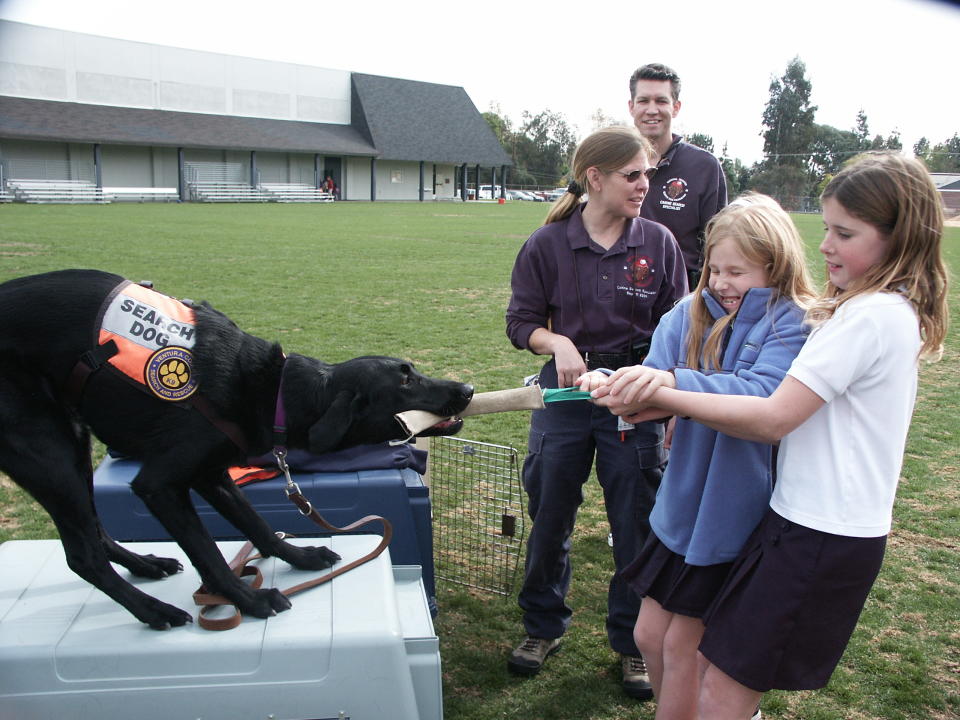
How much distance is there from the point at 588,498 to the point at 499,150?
62.2m

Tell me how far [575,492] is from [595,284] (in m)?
0.90

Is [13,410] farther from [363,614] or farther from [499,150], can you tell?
[499,150]

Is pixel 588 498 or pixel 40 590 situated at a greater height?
pixel 40 590

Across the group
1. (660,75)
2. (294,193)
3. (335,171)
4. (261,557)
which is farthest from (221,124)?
(261,557)

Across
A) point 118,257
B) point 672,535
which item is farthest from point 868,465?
point 118,257

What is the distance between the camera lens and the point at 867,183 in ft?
6.64

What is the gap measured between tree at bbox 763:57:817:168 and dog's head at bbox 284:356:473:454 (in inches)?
2064

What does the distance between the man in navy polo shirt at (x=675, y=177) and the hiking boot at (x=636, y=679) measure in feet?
6.16

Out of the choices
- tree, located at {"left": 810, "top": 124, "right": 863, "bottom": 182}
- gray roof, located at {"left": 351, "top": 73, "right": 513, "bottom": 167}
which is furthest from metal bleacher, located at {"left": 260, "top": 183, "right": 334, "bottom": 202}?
tree, located at {"left": 810, "top": 124, "right": 863, "bottom": 182}

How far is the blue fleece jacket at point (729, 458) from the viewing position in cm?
227

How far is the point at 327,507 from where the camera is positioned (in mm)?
3439

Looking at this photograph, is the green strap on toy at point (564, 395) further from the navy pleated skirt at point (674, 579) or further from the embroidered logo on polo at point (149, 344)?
the embroidered logo on polo at point (149, 344)

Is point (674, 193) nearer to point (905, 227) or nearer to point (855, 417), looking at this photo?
point (905, 227)

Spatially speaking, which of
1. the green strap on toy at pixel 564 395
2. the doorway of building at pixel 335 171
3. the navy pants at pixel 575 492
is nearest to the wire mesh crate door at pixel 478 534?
the navy pants at pixel 575 492
